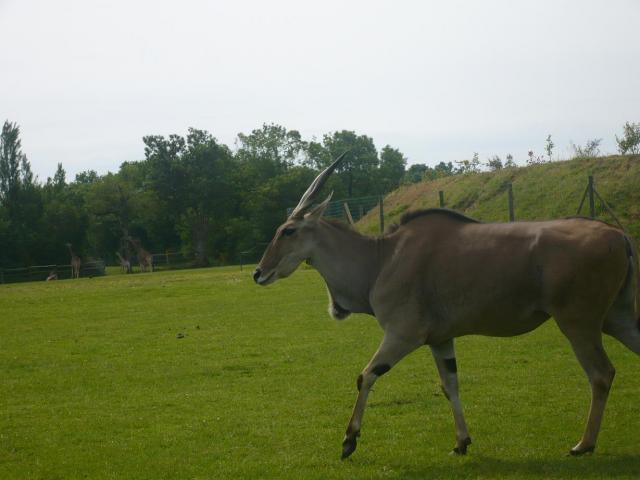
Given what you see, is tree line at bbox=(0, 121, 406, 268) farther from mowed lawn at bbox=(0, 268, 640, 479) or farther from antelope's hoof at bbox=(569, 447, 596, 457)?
antelope's hoof at bbox=(569, 447, 596, 457)

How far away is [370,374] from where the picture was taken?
26.7 feet

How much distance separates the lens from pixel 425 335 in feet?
27.5

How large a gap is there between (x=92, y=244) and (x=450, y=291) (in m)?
91.0

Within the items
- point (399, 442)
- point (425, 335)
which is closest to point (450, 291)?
point (425, 335)

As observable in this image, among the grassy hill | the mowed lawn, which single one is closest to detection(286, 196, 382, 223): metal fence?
the grassy hill

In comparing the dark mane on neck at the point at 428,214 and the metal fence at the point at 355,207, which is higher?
the metal fence at the point at 355,207

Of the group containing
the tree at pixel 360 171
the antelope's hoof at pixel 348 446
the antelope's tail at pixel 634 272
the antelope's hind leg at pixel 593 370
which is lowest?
the antelope's hoof at pixel 348 446

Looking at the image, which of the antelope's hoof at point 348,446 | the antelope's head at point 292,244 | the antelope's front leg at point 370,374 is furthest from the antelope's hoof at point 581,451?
the antelope's head at point 292,244

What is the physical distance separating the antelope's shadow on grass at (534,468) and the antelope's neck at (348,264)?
6.85ft

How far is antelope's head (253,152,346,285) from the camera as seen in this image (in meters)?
9.28

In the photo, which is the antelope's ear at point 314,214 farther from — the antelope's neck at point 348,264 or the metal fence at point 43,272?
the metal fence at point 43,272

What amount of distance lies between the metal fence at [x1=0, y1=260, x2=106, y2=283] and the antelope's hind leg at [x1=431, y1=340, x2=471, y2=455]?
207ft

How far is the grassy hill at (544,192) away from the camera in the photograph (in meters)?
Answer: 33.7

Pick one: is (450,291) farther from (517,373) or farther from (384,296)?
(517,373)
